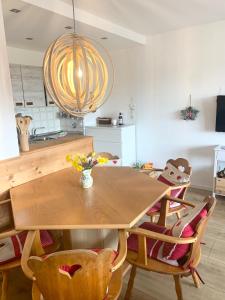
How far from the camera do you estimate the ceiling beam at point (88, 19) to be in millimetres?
2484

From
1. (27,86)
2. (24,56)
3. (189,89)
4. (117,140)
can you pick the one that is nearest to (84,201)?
(117,140)

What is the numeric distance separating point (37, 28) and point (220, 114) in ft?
9.22

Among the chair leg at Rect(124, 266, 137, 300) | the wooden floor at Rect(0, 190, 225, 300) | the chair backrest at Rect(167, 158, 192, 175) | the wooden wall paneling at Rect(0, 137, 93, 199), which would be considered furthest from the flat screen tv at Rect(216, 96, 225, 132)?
the chair leg at Rect(124, 266, 137, 300)

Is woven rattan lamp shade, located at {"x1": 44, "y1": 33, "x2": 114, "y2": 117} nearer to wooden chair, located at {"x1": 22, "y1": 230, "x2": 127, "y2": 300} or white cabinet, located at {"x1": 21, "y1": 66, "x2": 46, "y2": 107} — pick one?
wooden chair, located at {"x1": 22, "y1": 230, "x2": 127, "y2": 300}

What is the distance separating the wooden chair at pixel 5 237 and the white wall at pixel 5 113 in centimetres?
45

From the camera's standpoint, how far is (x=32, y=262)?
1.18m

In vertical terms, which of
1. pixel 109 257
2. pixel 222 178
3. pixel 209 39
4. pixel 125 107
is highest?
pixel 209 39

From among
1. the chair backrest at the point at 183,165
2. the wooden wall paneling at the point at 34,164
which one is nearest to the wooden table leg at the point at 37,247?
the wooden wall paneling at the point at 34,164

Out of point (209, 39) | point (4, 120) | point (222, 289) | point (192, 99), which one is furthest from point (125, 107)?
point (222, 289)

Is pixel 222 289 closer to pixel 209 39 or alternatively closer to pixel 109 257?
pixel 109 257

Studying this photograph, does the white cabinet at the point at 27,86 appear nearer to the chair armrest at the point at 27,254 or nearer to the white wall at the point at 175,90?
the white wall at the point at 175,90

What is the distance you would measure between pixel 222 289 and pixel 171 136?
2.71 metres

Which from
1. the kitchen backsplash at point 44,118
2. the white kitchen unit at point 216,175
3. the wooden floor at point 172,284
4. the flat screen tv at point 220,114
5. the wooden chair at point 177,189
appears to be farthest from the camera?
the kitchen backsplash at point 44,118

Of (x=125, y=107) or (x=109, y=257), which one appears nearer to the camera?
(x=109, y=257)
